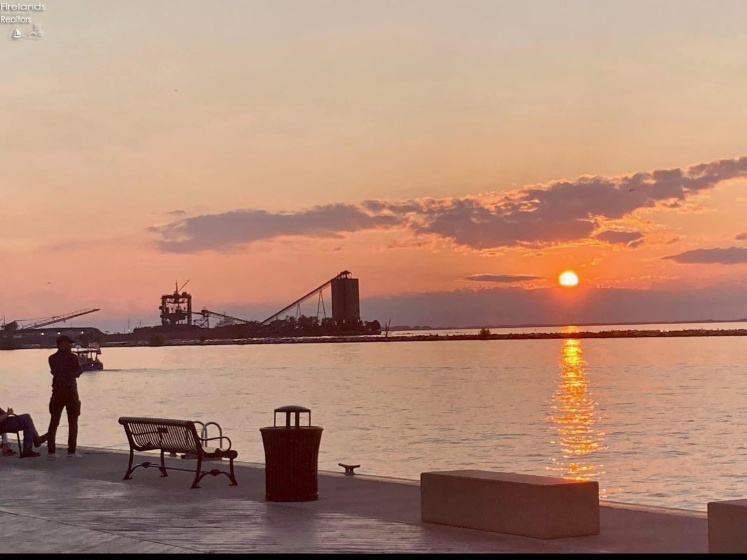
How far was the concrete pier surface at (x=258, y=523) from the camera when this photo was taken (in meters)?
10.2

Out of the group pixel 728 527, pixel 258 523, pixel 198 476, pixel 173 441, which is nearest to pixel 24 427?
pixel 173 441

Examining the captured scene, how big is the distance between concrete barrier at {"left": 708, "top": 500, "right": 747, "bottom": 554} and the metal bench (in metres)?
7.01

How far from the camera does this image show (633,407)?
70188 millimetres

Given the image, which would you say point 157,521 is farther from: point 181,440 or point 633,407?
point 633,407

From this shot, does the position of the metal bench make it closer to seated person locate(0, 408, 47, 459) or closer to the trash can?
the trash can

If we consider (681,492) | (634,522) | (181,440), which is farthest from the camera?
(681,492)

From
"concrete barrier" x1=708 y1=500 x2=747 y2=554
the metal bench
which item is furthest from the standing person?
"concrete barrier" x1=708 y1=500 x2=747 y2=554

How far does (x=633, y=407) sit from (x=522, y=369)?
6765cm

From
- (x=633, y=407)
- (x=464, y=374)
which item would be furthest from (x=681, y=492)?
(x=464, y=374)

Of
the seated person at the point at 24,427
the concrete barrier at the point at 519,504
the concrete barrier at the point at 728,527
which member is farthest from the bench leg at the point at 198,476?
the concrete barrier at the point at 728,527

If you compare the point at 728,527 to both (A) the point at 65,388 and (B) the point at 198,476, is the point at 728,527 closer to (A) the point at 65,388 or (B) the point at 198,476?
(B) the point at 198,476

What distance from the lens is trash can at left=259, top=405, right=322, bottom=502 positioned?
13469 mm

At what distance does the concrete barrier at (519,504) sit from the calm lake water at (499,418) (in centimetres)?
1949

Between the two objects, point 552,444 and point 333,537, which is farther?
point 552,444
